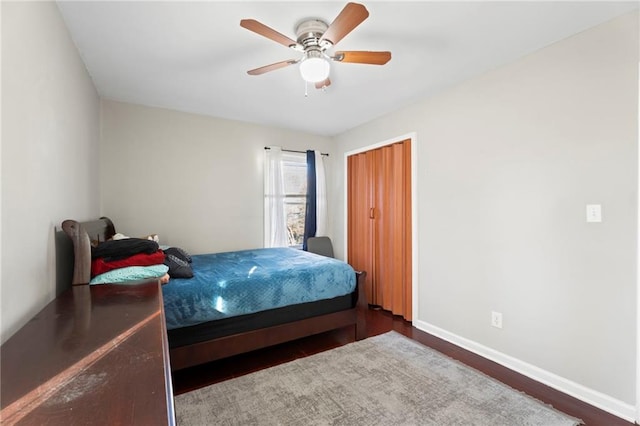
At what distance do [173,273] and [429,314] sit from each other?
2.48 m

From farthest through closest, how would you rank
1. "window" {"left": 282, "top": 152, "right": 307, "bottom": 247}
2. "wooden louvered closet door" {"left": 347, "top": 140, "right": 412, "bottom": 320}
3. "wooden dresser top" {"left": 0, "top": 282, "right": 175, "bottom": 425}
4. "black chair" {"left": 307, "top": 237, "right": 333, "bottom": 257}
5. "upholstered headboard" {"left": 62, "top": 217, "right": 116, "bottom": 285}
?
"window" {"left": 282, "top": 152, "right": 307, "bottom": 247} < "black chair" {"left": 307, "top": 237, "right": 333, "bottom": 257} < "wooden louvered closet door" {"left": 347, "top": 140, "right": 412, "bottom": 320} < "upholstered headboard" {"left": 62, "top": 217, "right": 116, "bottom": 285} < "wooden dresser top" {"left": 0, "top": 282, "right": 175, "bottom": 425}

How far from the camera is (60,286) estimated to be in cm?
155

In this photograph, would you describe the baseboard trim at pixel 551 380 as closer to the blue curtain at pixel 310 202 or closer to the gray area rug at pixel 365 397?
the gray area rug at pixel 365 397

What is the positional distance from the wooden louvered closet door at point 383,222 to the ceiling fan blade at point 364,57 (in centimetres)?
151

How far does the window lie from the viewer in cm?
414

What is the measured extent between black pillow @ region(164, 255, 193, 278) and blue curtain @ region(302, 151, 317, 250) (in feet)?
6.99

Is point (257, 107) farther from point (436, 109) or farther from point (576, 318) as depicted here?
point (576, 318)

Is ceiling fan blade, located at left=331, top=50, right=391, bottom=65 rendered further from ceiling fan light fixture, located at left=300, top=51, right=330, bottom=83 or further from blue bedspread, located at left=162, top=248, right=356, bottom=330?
blue bedspread, located at left=162, top=248, right=356, bottom=330

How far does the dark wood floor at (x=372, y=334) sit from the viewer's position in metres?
1.79

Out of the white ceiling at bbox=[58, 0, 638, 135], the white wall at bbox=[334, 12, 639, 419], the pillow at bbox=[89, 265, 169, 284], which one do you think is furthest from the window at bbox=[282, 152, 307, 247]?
the pillow at bbox=[89, 265, 169, 284]

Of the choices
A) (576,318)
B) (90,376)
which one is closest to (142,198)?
(90,376)

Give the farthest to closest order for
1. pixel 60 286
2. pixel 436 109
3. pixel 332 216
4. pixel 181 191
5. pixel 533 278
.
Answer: pixel 332 216 < pixel 181 191 < pixel 436 109 < pixel 533 278 < pixel 60 286

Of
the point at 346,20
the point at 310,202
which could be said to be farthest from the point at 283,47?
the point at 310,202

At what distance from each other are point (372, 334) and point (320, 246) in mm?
1517
